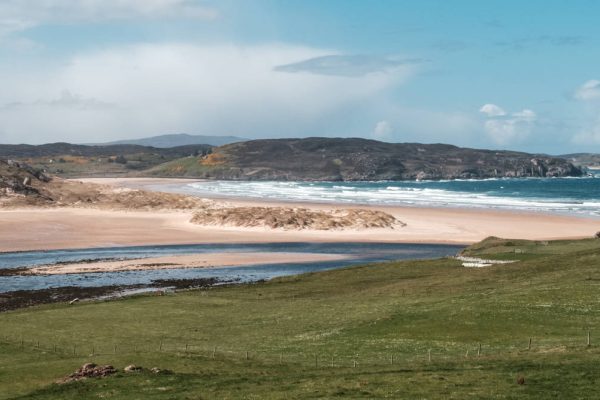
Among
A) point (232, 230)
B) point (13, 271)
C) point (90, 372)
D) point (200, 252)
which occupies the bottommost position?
point (13, 271)

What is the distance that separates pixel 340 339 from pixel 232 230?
7527 centimetres

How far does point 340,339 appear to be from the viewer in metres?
36.7

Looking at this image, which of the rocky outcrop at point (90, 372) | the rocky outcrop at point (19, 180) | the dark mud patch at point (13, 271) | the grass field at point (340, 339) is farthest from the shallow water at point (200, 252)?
the rocky outcrop at point (19, 180)

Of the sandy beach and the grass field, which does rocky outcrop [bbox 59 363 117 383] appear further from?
the sandy beach

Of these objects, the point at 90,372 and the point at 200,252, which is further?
the point at 200,252

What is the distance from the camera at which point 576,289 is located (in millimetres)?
42406

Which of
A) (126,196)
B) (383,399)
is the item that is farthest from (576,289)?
(126,196)

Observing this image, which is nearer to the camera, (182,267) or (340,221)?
(182,267)

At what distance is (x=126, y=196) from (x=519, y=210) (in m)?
76.7

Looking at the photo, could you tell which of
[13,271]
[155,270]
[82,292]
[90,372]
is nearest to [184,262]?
[155,270]

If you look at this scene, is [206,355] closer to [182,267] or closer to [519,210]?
[182,267]

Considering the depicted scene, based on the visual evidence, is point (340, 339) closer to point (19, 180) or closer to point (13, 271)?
point (13, 271)

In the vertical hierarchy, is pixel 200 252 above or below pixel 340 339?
below

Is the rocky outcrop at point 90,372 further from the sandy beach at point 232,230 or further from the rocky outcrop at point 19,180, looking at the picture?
the rocky outcrop at point 19,180
